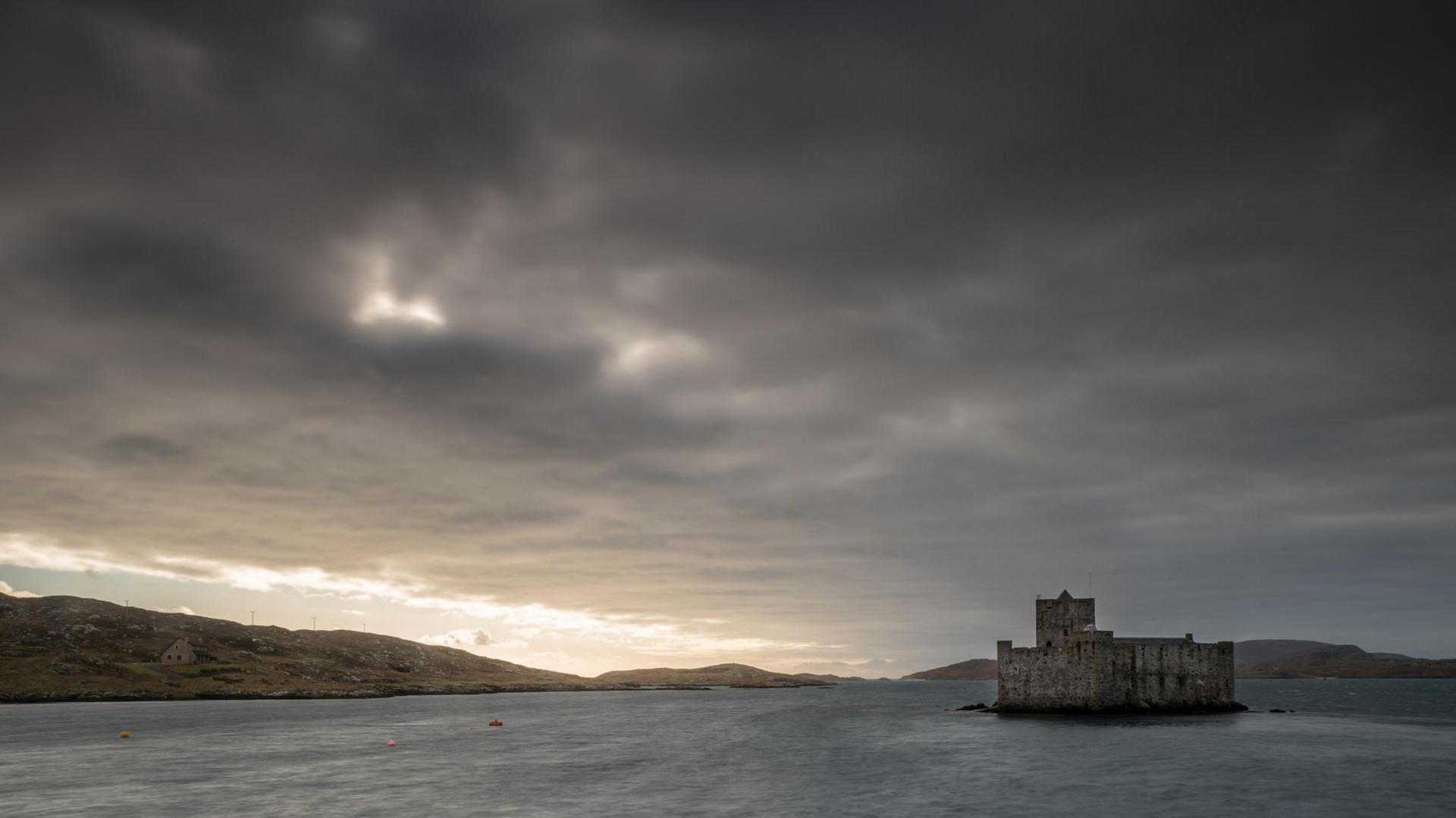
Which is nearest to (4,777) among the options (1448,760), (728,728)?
(728,728)

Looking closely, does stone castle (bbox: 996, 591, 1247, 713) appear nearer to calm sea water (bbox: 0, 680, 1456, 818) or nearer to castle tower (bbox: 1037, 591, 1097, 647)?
castle tower (bbox: 1037, 591, 1097, 647)

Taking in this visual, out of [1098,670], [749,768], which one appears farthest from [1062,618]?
[749,768]

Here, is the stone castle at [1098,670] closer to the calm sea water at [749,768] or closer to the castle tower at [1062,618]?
the castle tower at [1062,618]

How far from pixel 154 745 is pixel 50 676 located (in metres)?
131

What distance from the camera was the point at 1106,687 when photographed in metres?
95.5

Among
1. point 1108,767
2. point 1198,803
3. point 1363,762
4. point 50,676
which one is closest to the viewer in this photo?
point 1198,803

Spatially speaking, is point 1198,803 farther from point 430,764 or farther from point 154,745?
point 154,745

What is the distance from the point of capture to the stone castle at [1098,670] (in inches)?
3745

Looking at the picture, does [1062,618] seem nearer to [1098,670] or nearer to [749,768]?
[1098,670]

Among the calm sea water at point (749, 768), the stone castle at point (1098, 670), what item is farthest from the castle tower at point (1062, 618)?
the calm sea water at point (749, 768)

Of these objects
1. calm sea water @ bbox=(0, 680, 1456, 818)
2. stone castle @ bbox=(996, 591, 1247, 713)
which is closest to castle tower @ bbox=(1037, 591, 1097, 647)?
stone castle @ bbox=(996, 591, 1247, 713)

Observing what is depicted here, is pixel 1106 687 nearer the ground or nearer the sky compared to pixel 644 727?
nearer the sky

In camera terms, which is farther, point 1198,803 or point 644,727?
point 644,727

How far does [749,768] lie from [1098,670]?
4507cm
